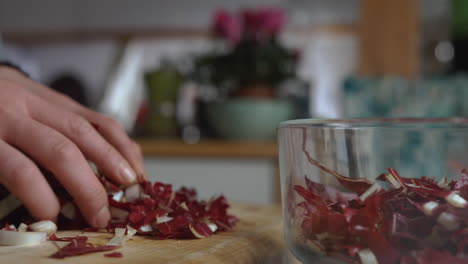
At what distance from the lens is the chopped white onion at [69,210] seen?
0.53m

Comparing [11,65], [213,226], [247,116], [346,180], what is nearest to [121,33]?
[247,116]

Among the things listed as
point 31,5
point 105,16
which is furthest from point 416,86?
point 31,5

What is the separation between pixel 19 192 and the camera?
0.47 m

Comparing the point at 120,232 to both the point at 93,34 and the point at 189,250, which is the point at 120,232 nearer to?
the point at 189,250

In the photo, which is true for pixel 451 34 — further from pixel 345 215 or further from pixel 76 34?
pixel 76 34

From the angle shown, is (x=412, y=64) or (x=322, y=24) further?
(x=322, y=24)

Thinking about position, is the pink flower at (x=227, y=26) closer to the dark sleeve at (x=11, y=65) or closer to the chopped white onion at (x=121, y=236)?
the dark sleeve at (x=11, y=65)

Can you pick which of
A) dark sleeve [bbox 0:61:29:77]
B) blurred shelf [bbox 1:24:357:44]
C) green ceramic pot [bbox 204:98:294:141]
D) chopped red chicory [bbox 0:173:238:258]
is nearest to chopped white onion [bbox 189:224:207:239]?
chopped red chicory [bbox 0:173:238:258]

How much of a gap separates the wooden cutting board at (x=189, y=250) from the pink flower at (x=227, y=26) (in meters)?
1.31

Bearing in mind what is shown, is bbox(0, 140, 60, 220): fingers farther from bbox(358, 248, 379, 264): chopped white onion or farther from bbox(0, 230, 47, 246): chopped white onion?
bbox(358, 248, 379, 264): chopped white onion

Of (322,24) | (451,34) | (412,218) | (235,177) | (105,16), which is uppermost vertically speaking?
(105,16)

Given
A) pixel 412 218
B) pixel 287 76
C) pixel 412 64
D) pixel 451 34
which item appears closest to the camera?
pixel 412 218

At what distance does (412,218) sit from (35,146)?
0.36 metres

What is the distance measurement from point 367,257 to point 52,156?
0.32 metres
